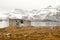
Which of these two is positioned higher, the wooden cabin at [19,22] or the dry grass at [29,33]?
the wooden cabin at [19,22]

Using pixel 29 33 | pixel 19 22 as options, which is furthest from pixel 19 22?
pixel 29 33

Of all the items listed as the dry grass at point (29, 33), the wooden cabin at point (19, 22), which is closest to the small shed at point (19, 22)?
the wooden cabin at point (19, 22)

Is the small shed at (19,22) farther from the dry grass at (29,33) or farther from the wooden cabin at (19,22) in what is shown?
the dry grass at (29,33)

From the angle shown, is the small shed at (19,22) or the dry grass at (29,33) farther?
the small shed at (19,22)

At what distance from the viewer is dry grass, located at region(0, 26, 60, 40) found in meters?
2.02

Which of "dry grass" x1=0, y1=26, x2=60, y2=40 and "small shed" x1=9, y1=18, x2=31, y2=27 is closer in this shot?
"dry grass" x1=0, y1=26, x2=60, y2=40

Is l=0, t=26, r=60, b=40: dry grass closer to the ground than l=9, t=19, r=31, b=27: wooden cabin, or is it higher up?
closer to the ground

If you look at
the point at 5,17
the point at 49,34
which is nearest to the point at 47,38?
the point at 49,34

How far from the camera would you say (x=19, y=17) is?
2479mm

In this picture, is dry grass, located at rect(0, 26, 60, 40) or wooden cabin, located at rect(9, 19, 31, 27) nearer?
dry grass, located at rect(0, 26, 60, 40)

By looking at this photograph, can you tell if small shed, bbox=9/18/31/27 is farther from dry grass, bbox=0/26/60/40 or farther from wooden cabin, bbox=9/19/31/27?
dry grass, bbox=0/26/60/40

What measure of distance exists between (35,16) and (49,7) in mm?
330

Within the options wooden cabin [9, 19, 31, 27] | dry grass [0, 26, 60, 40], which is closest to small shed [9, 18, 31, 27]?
wooden cabin [9, 19, 31, 27]

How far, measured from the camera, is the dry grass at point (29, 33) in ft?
6.62
